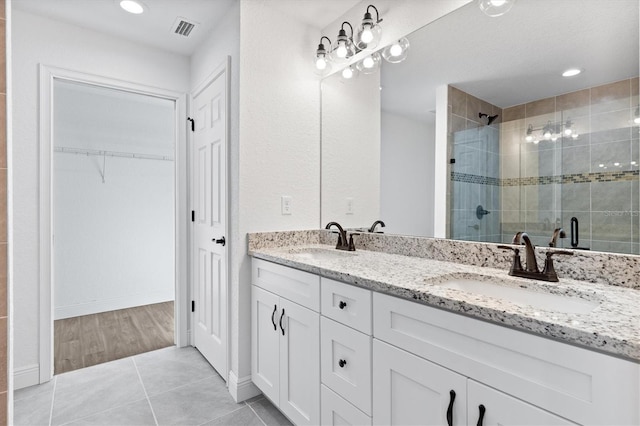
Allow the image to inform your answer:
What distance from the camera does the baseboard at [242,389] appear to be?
1929 millimetres

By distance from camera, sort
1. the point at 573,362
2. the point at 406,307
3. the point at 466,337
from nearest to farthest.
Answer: the point at 573,362
the point at 466,337
the point at 406,307

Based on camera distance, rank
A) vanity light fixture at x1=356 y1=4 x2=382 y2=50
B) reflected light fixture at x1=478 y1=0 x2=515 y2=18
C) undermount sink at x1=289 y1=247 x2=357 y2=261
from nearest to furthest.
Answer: reflected light fixture at x1=478 y1=0 x2=515 y2=18 < vanity light fixture at x1=356 y1=4 x2=382 y2=50 < undermount sink at x1=289 y1=247 x2=357 y2=261

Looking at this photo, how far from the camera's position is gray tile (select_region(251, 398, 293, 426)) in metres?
1.74

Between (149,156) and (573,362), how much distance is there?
414 centimetres

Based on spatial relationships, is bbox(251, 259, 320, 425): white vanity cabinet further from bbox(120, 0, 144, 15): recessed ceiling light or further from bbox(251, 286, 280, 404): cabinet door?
bbox(120, 0, 144, 15): recessed ceiling light

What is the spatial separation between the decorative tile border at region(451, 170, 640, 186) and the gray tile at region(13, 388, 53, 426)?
2523 mm

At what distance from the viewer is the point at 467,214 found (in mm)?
1498

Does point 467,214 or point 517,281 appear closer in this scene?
point 517,281

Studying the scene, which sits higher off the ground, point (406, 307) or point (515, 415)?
point (406, 307)

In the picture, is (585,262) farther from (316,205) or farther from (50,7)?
(50,7)

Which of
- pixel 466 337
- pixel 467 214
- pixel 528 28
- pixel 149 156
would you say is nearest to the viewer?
pixel 466 337

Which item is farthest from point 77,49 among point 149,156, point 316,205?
point 316,205

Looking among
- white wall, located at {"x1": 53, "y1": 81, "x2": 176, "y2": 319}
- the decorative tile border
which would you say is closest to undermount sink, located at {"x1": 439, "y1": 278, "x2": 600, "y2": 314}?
the decorative tile border

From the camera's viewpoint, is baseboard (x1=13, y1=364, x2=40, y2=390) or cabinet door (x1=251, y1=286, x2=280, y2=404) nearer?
cabinet door (x1=251, y1=286, x2=280, y2=404)
